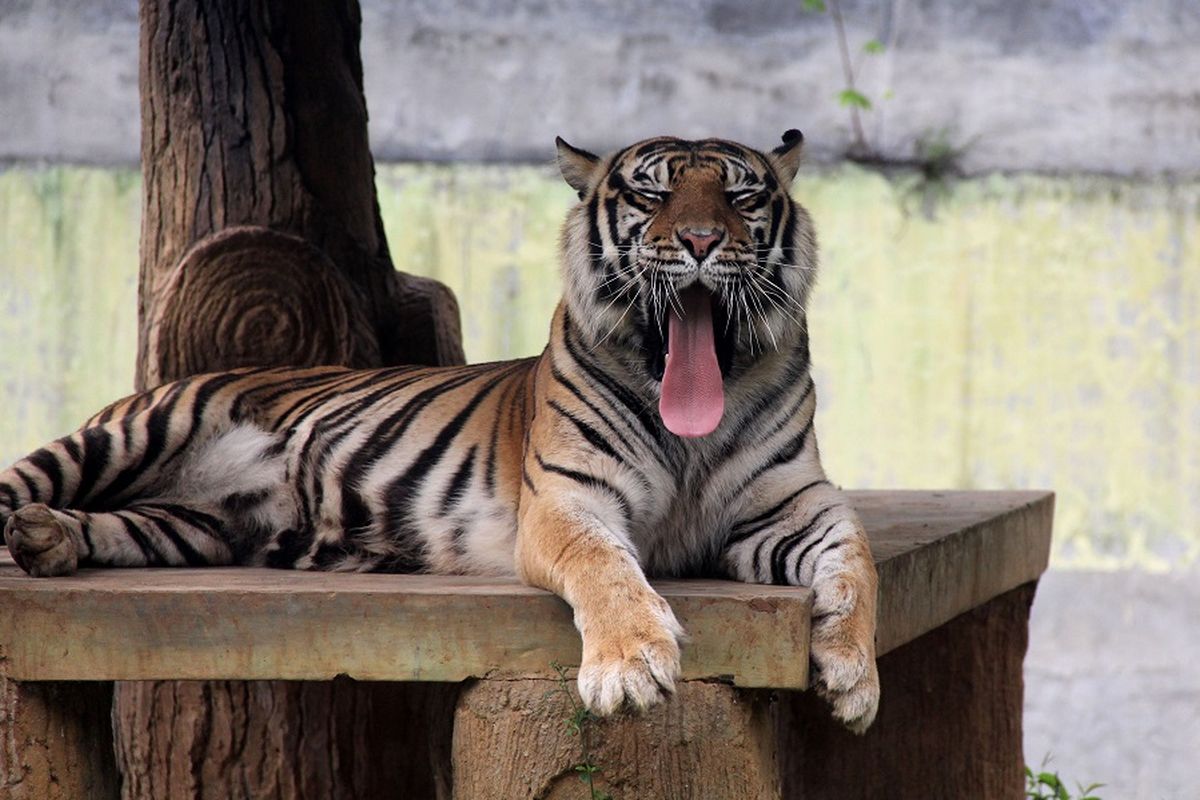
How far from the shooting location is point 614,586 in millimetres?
2521

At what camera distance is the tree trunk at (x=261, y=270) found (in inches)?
→ 157

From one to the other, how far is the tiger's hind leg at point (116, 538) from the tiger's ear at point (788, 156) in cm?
141

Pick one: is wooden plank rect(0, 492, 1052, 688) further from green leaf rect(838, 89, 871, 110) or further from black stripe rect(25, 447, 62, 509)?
green leaf rect(838, 89, 871, 110)

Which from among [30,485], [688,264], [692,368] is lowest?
[30,485]

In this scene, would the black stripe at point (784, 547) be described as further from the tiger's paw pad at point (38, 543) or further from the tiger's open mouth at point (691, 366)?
the tiger's paw pad at point (38, 543)

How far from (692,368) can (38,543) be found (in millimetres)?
1185

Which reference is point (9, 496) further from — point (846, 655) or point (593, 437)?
point (846, 655)

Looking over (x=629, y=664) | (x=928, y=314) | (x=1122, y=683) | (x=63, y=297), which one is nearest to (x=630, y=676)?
(x=629, y=664)

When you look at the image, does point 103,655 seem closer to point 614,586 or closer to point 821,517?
point 614,586

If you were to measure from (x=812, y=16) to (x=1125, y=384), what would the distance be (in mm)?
1881

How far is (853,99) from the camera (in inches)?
248

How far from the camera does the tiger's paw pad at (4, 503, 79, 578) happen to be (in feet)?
9.45

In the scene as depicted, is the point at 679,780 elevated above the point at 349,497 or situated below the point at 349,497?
below

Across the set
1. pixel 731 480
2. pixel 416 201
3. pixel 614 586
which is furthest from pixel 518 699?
pixel 416 201
